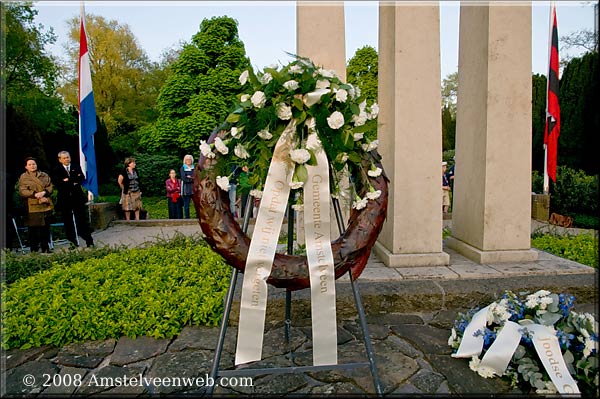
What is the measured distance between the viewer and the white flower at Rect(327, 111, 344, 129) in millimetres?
2246

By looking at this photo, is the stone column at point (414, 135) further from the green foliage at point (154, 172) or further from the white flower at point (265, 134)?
the green foliage at point (154, 172)

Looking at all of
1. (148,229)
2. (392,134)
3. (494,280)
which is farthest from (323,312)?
(148,229)

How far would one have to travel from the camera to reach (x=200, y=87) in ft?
61.7

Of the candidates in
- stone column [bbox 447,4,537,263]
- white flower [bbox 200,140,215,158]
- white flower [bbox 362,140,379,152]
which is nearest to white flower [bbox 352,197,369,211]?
white flower [bbox 362,140,379,152]

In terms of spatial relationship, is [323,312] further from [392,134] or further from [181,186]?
[181,186]

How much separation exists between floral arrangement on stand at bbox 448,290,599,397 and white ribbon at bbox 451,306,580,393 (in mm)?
31

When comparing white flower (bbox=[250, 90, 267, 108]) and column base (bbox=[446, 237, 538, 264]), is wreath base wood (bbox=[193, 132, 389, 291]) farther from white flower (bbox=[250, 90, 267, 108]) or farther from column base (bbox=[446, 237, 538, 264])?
column base (bbox=[446, 237, 538, 264])

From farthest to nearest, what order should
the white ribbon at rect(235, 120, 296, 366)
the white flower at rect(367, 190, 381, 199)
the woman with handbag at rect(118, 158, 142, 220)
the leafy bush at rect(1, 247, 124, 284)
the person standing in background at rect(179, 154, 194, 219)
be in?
the person standing in background at rect(179, 154, 194, 219), the woman with handbag at rect(118, 158, 142, 220), the leafy bush at rect(1, 247, 124, 284), the white flower at rect(367, 190, 381, 199), the white ribbon at rect(235, 120, 296, 366)

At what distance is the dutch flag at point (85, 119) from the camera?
7.71m

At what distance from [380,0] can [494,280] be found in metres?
3.37

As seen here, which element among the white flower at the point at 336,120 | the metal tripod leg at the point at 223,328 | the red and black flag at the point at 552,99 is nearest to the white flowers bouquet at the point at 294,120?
the white flower at the point at 336,120

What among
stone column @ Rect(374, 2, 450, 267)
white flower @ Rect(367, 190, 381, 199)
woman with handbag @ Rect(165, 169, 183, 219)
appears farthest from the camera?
woman with handbag @ Rect(165, 169, 183, 219)

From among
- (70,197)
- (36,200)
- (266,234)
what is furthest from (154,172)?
(266,234)

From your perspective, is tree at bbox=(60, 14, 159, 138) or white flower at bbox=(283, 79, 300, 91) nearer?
white flower at bbox=(283, 79, 300, 91)
